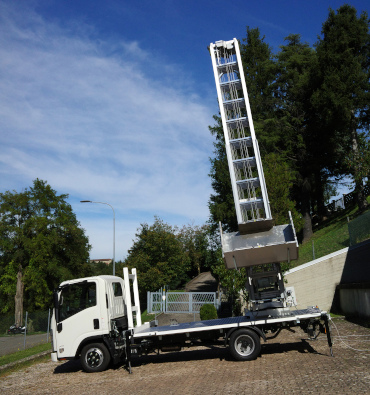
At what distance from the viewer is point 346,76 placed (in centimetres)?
3077

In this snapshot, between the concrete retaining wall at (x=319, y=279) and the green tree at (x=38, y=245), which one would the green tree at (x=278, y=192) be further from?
the green tree at (x=38, y=245)

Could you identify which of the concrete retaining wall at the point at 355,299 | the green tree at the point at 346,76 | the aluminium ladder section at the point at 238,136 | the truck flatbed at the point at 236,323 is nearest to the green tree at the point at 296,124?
the green tree at the point at 346,76

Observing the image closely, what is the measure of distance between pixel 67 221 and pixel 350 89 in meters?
30.8

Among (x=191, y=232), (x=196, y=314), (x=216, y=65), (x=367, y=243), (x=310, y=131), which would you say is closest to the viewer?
(x=216, y=65)

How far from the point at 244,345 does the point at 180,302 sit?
16605 millimetres

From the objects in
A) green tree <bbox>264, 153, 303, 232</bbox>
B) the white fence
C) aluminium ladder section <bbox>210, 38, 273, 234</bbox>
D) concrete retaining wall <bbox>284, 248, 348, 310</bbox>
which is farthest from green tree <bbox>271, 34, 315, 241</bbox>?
aluminium ladder section <bbox>210, 38, 273, 234</bbox>

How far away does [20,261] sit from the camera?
41.3m

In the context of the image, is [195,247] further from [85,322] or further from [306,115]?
[85,322]

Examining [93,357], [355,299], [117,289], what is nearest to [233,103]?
[117,289]

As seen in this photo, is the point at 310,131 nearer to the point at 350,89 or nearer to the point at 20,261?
the point at 350,89

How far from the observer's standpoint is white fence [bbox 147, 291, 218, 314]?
25719mm

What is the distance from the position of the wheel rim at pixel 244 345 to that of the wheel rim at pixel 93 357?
352cm

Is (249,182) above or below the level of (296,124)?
below

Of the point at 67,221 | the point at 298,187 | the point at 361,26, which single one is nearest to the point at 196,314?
the point at 298,187
